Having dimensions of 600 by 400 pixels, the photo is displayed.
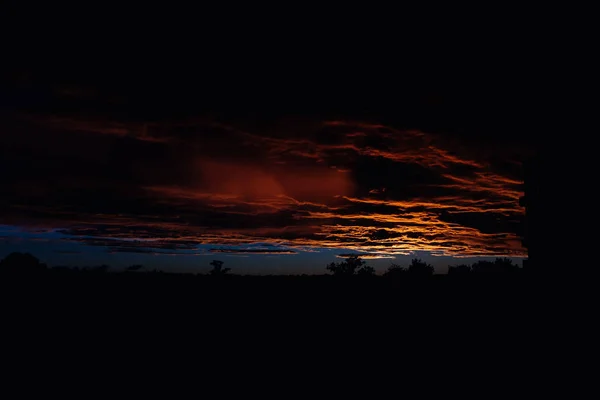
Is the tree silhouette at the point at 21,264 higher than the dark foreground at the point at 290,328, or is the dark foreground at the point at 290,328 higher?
the tree silhouette at the point at 21,264

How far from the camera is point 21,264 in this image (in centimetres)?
724

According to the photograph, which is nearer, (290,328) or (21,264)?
(290,328)

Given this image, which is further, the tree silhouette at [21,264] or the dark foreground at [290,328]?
the tree silhouette at [21,264]

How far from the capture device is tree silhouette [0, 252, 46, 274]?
272 inches

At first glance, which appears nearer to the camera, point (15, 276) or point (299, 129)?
point (299, 129)

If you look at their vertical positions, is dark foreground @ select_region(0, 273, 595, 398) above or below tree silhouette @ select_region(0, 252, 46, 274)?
below

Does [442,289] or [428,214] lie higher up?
[428,214]

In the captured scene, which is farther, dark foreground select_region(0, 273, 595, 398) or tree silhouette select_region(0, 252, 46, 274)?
tree silhouette select_region(0, 252, 46, 274)

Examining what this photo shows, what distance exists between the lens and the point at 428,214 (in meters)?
8.59

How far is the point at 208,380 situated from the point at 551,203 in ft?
14.0

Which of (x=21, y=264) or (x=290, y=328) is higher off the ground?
(x=21, y=264)

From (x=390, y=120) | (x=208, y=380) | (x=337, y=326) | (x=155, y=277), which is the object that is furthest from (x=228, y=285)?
(x=390, y=120)

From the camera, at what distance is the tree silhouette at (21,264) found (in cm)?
692

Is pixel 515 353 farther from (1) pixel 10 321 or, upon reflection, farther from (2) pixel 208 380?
(1) pixel 10 321
